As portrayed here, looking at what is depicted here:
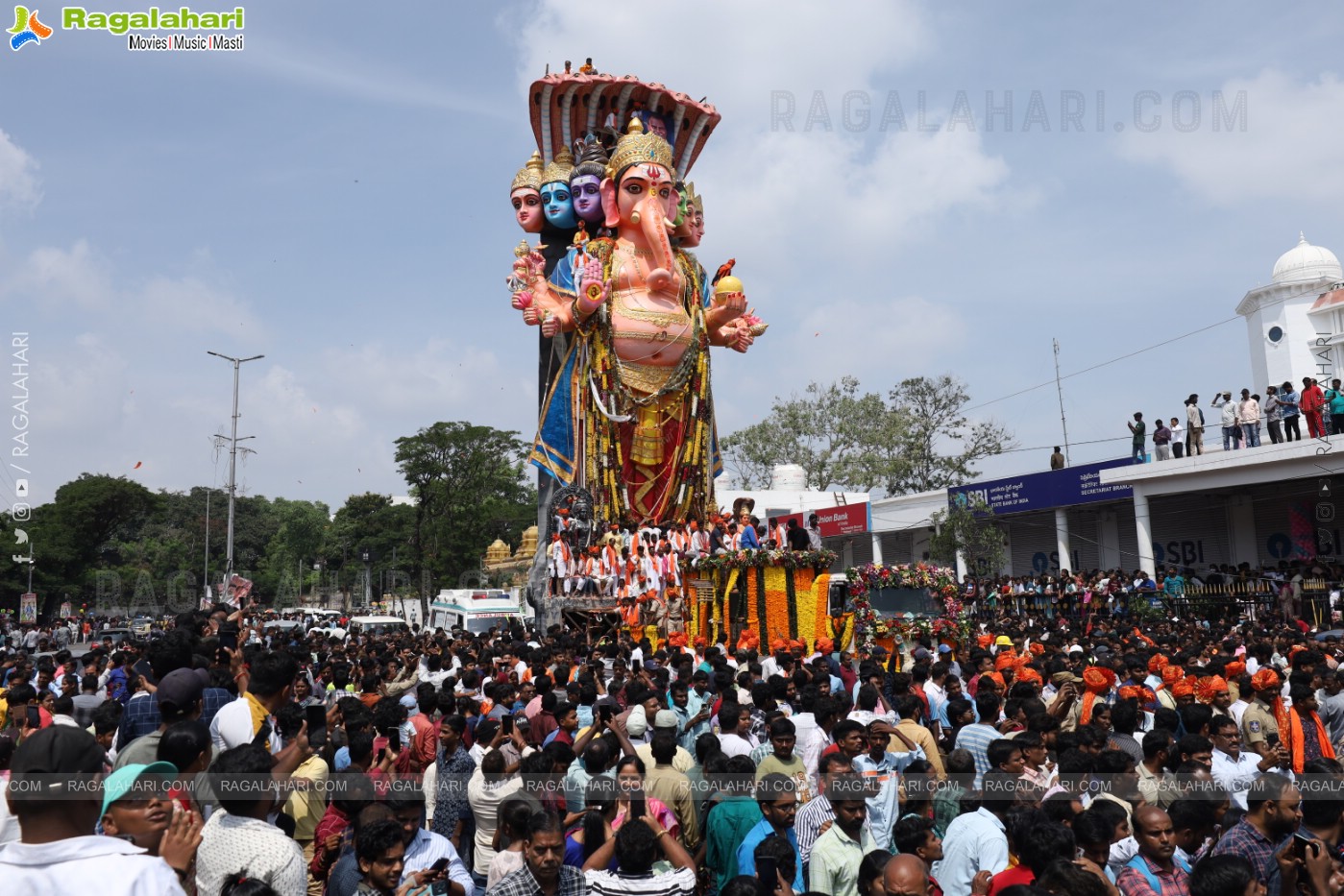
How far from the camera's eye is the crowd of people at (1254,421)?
819 inches

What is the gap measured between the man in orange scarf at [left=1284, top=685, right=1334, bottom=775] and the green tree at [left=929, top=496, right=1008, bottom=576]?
2422cm

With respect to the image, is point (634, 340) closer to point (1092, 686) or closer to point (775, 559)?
point (775, 559)

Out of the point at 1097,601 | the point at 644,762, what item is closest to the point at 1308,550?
the point at 1097,601

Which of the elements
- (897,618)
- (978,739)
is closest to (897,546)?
(897,618)

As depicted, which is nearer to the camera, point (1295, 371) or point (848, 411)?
point (1295, 371)

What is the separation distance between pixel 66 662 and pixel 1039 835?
10.4m

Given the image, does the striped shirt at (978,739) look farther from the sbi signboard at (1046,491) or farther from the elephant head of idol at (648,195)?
the sbi signboard at (1046,491)

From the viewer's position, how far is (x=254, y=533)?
239ft

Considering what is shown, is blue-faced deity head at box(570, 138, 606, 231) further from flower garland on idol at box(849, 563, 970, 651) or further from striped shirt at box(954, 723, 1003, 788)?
striped shirt at box(954, 723, 1003, 788)

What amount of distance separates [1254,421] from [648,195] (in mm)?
13700

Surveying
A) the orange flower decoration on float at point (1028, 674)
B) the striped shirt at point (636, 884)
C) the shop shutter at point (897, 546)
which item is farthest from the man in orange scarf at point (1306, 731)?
the shop shutter at point (897, 546)

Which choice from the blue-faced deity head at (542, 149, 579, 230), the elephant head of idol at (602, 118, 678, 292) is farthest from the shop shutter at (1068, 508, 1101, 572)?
the blue-faced deity head at (542, 149, 579, 230)

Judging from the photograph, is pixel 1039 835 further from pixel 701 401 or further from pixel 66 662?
pixel 701 401

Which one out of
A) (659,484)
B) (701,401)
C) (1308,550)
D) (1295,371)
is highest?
(1295,371)
